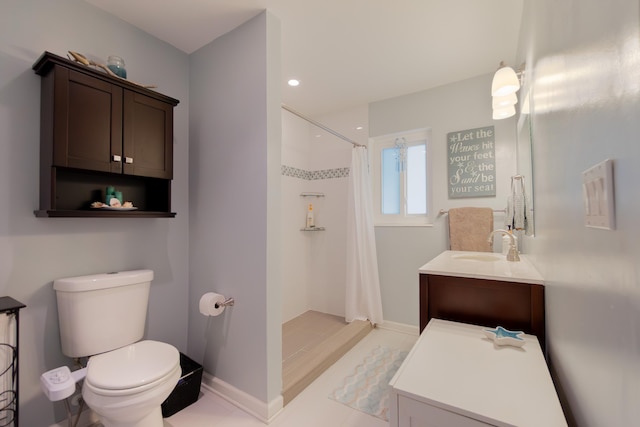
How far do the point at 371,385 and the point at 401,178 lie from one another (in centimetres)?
197

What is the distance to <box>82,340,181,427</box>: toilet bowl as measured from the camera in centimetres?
120

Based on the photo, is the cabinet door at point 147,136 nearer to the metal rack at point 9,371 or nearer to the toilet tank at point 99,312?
the toilet tank at point 99,312

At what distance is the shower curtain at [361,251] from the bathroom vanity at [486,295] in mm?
1352

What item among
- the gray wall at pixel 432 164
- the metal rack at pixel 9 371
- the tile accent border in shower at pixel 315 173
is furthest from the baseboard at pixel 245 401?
the tile accent border in shower at pixel 315 173

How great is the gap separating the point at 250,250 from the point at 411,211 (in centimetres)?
185

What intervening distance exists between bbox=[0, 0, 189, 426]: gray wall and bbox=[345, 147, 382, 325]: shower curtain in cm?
188

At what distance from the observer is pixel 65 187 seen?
156cm

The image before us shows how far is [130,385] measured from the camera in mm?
1214

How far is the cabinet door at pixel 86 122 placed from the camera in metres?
1.40

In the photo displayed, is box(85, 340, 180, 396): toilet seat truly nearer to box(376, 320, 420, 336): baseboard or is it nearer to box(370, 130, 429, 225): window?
box(376, 320, 420, 336): baseboard

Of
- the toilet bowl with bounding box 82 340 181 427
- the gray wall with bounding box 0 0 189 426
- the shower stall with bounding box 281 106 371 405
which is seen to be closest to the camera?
the toilet bowl with bounding box 82 340 181 427

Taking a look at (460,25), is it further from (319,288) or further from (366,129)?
(319,288)

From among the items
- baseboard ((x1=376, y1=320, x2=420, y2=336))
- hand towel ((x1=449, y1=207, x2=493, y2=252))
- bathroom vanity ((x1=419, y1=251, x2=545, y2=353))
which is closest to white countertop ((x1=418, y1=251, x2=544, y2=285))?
bathroom vanity ((x1=419, y1=251, x2=545, y2=353))

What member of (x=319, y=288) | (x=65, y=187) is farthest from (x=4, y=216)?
(x=319, y=288)
